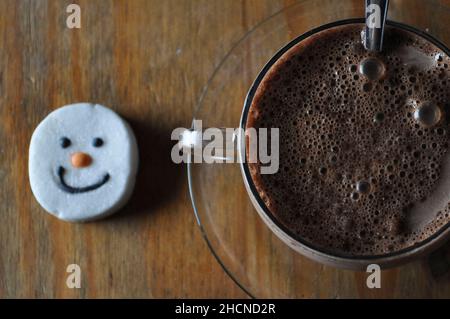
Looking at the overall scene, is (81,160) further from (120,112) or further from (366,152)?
(366,152)

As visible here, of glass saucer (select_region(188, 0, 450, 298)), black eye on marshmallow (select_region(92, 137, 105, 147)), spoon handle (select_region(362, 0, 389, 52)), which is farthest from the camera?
black eye on marshmallow (select_region(92, 137, 105, 147))

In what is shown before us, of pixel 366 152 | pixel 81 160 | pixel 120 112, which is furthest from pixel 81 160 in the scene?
pixel 366 152

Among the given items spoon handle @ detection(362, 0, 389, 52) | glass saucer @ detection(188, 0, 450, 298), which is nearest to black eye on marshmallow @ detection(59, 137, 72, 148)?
glass saucer @ detection(188, 0, 450, 298)

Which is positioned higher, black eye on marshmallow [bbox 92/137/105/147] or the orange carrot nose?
black eye on marshmallow [bbox 92/137/105/147]

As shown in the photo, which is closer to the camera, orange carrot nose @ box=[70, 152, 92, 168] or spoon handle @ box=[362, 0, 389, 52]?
spoon handle @ box=[362, 0, 389, 52]

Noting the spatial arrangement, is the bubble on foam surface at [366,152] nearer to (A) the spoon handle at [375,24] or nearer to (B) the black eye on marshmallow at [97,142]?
(A) the spoon handle at [375,24]

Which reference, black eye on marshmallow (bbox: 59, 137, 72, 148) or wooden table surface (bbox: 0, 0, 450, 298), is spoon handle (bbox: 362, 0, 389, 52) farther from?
black eye on marshmallow (bbox: 59, 137, 72, 148)

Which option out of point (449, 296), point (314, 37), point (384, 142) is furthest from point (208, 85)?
point (449, 296)
